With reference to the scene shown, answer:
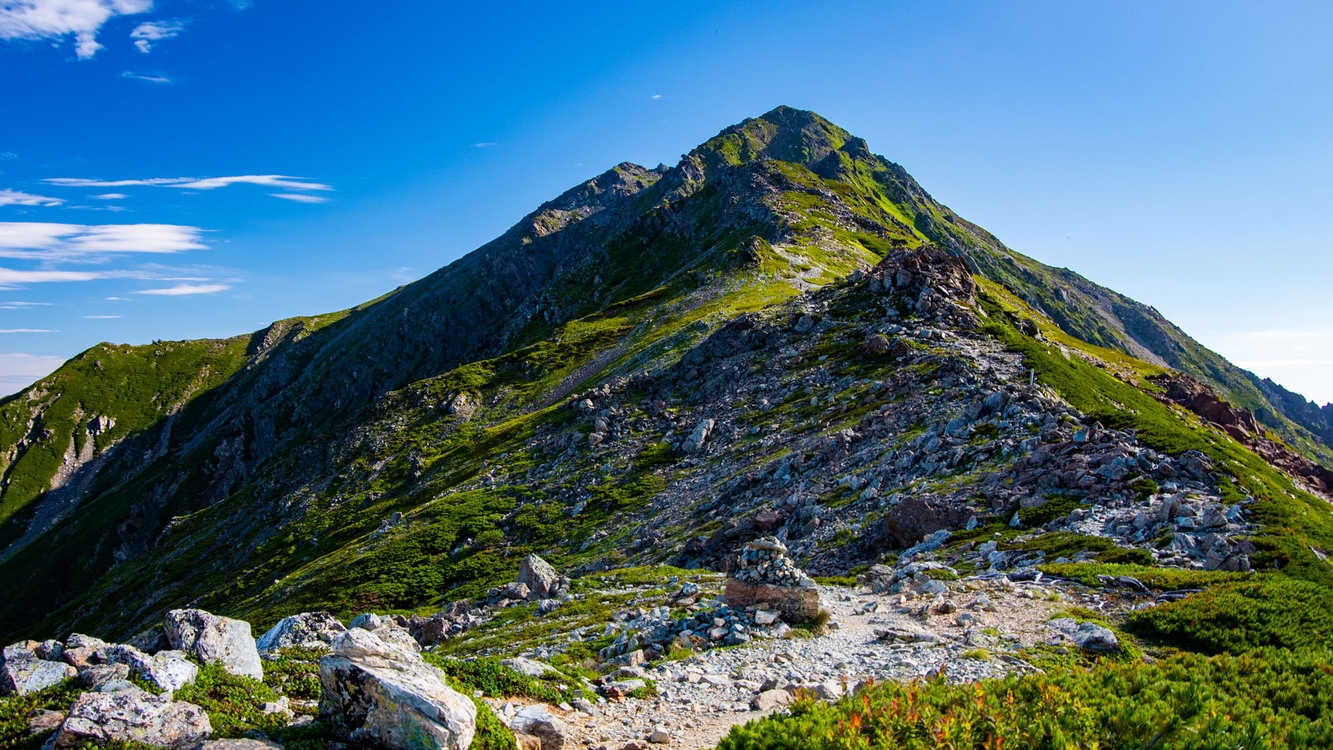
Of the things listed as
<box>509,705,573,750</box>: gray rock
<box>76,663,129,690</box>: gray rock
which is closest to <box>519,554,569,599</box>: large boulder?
<box>509,705,573,750</box>: gray rock

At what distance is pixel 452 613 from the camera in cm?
3023

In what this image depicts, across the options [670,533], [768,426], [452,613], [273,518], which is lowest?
[273,518]

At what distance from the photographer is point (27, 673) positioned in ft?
32.7

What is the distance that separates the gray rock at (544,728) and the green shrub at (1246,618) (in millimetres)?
15552

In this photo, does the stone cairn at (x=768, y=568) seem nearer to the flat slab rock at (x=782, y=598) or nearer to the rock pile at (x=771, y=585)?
the rock pile at (x=771, y=585)

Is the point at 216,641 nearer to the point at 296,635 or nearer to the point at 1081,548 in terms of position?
the point at 296,635

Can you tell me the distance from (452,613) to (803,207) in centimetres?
11878

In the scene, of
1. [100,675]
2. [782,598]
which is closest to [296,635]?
[100,675]

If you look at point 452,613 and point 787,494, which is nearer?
point 452,613

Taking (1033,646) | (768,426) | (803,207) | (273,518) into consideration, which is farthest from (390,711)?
(803,207)

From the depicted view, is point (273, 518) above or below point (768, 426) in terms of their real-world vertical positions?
below

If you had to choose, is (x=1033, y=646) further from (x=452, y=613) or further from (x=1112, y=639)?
(x=452, y=613)

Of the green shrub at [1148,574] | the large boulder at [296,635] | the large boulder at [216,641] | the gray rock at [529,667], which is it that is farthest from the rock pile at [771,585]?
the large boulder at [216,641]

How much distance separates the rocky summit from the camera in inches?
381
